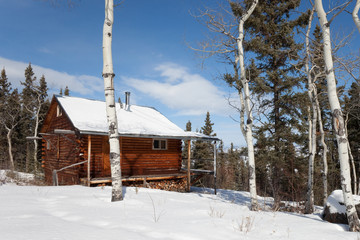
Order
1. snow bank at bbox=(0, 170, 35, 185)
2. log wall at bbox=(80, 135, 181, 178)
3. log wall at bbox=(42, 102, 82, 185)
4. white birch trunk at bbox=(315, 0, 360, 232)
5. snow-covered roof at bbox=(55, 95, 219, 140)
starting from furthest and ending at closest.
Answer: log wall at bbox=(42, 102, 82, 185), log wall at bbox=(80, 135, 181, 178), snow-covered roof at bbox=(55, 95, 219, 140), snow bank at bbox=(0, 170, 35, 185), white birch trunk at bbox=(315, 0, 360, 232)

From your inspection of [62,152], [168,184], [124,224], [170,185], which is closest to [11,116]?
[62,152]

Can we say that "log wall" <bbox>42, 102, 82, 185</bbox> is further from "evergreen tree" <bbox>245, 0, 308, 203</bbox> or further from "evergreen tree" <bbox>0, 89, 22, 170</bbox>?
"evergreen tree" <bbox>0, 89, 22, 170</bbox>

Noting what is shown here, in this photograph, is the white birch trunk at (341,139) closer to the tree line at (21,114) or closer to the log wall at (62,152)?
the log wall at (62,152)

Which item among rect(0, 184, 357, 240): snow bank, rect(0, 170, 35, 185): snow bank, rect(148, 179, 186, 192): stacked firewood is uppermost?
rect(0, 184, 357, 240): snow bank

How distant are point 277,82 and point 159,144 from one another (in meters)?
9.13

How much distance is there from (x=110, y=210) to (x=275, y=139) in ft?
45.0

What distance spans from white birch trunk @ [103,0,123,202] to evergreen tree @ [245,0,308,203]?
10.8m

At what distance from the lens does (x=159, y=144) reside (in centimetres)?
1700

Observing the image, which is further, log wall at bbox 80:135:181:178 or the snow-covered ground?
log wall at bbox 80:135:181:178

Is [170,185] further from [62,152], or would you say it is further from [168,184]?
[62,152]

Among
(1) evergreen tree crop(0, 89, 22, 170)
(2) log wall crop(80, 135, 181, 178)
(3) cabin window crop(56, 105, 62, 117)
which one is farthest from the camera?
(1) evergreen tree crop(0, 89, 22, 170)

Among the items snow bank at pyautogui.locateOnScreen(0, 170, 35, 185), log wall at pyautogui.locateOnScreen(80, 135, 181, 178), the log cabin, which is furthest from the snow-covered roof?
snow bank at pyautogui.locateOnScreen(0, 170, 35, 185)

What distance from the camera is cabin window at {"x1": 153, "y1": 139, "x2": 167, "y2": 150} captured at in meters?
16.8

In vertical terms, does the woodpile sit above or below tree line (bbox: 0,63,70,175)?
below
